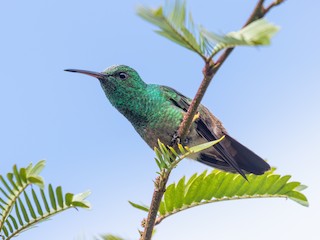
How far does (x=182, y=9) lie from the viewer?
206cm

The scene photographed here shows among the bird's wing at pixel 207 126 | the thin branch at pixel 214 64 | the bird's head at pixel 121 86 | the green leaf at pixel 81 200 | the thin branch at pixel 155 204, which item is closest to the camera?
the thin branch at pixel 214 64

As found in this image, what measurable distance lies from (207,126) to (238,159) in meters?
Answer: 0.53

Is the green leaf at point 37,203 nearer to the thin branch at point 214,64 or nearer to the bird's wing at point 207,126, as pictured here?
the thin branch at point 214,64

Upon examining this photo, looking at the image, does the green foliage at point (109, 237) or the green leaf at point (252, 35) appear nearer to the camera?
the green leaf at point (252, 35)

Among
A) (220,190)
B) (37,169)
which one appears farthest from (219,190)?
(37,169)

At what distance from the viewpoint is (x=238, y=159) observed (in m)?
5.78

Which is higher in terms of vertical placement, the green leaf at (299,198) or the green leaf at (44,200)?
the green leaf at (44,200)

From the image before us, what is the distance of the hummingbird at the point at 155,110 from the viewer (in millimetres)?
5648

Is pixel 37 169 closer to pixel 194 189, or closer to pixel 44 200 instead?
pixel 44 200

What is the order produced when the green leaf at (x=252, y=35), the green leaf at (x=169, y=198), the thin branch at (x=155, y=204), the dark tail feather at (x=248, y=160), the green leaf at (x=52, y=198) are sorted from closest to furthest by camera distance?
the green leaf at (x=252, y=35)
the green leaf at (x=52, y=198)
the thin branch at (x=155, y=204)
the green leaf at (x=169, y=198)
the dark tail feather at (x=248, y=160)

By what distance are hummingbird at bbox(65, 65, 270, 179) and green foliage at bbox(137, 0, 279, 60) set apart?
3366 millimetres

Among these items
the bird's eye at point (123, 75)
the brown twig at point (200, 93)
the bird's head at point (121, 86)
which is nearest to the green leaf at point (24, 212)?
the brown twig at point (200, 93)

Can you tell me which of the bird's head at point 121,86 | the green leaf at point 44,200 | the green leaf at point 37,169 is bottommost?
the green leaf at point 44,200

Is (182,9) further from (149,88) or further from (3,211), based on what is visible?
(149,88)
